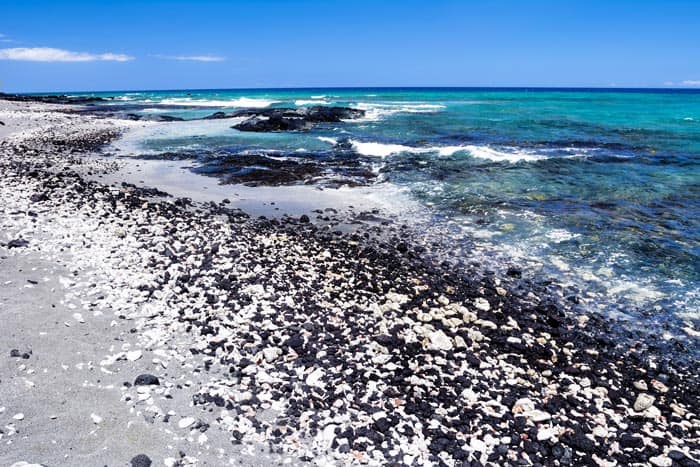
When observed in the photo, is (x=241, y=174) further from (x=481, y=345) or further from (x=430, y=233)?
(x=481, y=345)

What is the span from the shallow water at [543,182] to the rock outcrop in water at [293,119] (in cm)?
227

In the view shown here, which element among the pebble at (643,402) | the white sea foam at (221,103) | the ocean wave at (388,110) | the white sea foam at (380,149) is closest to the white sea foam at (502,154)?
the white sea foam at (380,149)

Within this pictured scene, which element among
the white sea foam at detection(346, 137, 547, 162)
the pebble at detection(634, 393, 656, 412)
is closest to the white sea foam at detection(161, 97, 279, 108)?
the white sea foam at detection(346, 137, 547, 162)

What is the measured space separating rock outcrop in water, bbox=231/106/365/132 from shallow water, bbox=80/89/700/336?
2.27 meters

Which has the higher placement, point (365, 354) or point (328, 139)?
point (328, 139)

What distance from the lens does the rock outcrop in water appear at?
38406 millimetres

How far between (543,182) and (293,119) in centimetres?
2840

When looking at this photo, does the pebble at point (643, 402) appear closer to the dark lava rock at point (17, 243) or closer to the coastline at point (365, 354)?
the coastline at point (365, 354)

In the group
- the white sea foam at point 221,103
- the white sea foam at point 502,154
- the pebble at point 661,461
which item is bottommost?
the pebble at point 661,461

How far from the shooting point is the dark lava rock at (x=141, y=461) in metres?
4.49

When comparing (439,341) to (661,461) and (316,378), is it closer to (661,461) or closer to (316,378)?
(316,378)

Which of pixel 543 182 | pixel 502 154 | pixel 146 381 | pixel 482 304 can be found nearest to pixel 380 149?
pixel 502 154

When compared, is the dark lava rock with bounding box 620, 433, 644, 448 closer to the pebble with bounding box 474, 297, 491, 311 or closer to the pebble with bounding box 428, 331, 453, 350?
the pebble with bounding box 428, 331, 453, 350

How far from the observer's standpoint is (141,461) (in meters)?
4.52
